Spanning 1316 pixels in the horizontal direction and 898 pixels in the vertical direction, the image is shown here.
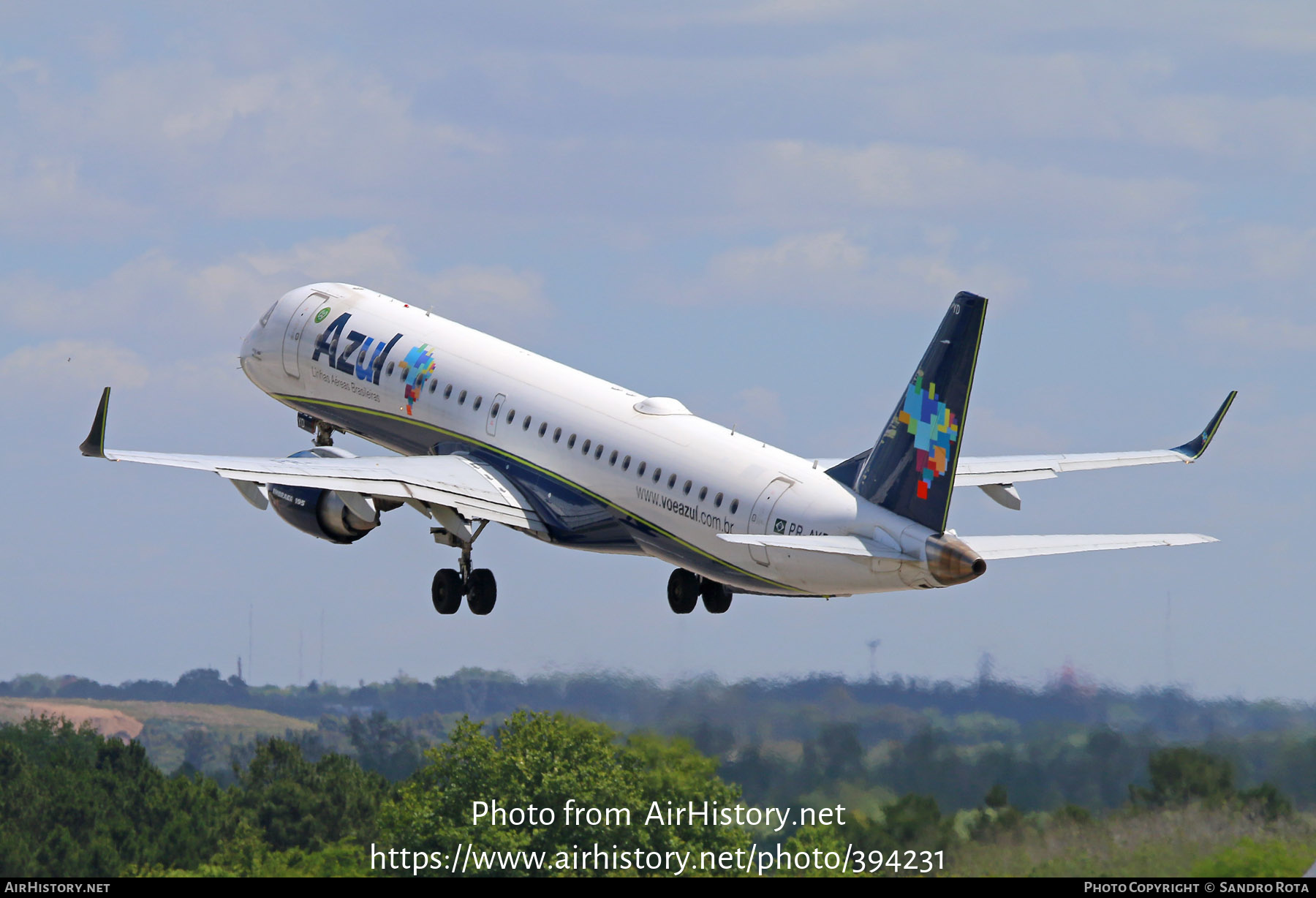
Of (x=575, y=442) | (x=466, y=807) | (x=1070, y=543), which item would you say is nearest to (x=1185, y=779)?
(x=1070, y=543)

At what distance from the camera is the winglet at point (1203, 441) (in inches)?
2183

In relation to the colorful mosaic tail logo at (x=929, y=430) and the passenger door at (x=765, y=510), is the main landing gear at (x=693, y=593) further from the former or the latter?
the colorful mosaic tail logo at (x=929, y=430)

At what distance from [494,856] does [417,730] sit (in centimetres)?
489

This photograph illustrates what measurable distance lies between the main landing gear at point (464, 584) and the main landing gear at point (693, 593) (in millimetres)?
4428

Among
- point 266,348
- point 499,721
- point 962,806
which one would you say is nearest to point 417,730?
point 499,721

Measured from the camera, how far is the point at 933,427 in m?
44.2

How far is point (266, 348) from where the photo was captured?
61625 mm

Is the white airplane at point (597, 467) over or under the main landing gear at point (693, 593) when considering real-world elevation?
over

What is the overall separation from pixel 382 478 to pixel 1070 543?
16.5 meters

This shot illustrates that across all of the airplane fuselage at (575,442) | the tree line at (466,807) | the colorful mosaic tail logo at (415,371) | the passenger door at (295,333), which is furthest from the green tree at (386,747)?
the colorful mosaic tail logo at (415,371)

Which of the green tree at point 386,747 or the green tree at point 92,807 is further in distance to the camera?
the green tree at point 92,807

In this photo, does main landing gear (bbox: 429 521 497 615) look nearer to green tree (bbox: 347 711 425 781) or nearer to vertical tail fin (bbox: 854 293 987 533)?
vertical tail fin (bbox: 854 293 987 533)

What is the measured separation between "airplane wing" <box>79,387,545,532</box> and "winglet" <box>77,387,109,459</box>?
16 millimetres

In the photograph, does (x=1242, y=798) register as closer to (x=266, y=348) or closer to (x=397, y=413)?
(x=397, y=413)
